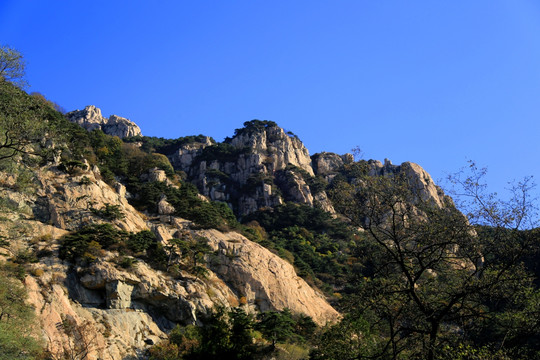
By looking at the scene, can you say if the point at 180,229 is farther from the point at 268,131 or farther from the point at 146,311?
the point at 268,131

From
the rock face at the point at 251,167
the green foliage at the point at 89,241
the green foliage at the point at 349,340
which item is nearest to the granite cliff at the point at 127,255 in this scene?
the green foliage at the point at 89,241

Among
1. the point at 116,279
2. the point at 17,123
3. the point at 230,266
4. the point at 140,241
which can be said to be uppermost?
the point at 140,241

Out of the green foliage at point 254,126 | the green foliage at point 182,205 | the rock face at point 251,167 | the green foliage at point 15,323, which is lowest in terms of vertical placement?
the green foliage at point 15,323

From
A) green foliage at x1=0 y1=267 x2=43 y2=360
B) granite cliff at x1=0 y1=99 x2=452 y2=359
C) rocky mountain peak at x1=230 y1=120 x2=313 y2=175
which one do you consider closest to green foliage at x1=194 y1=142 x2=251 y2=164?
rocky mountain peak at x1=230 y1=120 x2=313 y2=175

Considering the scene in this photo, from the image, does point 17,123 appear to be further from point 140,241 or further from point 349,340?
point 140,241

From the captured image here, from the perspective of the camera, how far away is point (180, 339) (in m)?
31.8

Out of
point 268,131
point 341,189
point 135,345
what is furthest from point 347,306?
point 268,131

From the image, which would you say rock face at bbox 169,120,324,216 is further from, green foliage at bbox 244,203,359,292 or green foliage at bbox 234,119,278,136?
green foliage at bbox 244,203,359,292

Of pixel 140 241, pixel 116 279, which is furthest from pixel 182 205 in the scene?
pixel 116 279

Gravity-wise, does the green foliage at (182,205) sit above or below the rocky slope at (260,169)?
below

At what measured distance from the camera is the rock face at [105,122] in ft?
394

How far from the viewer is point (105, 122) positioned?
416 ft

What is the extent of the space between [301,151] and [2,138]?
97679 mm

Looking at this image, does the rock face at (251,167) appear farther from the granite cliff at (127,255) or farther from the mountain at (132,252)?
the granite cliff at (127,255)
